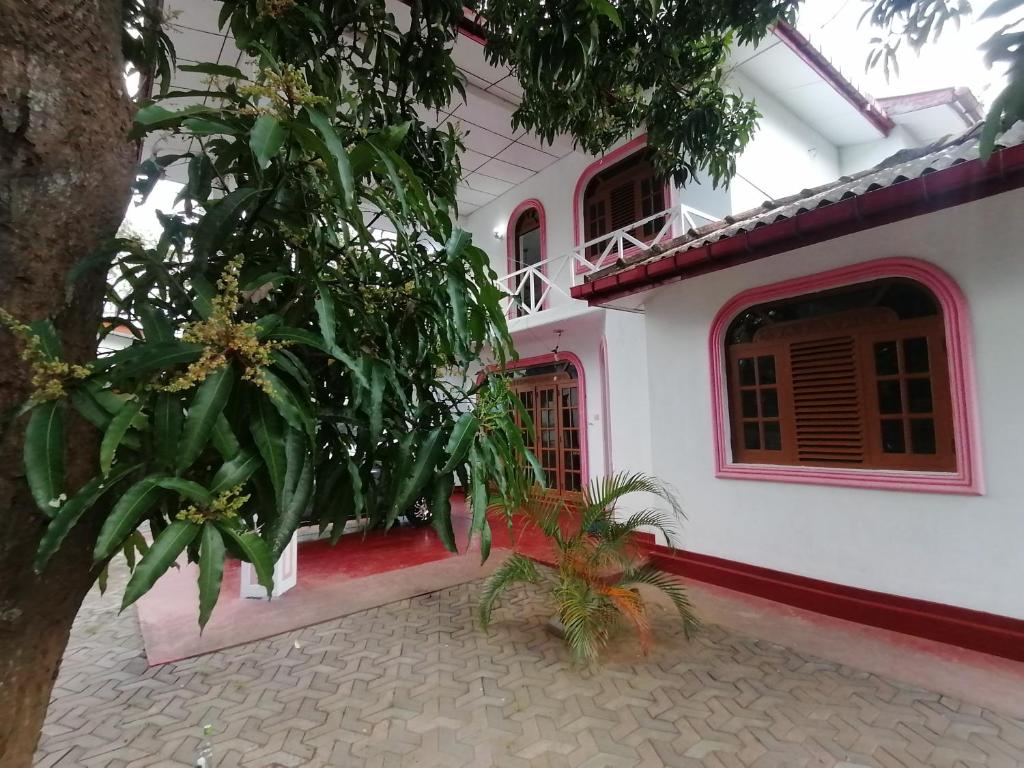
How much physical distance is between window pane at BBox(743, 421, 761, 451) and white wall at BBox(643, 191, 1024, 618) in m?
0.31

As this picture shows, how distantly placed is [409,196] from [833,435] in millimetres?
3962

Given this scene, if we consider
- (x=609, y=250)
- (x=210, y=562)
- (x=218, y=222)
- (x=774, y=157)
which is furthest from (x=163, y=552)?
(x=774, y=157)

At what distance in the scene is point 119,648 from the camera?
3506 millimetres

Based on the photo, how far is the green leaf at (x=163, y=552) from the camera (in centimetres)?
→ 79

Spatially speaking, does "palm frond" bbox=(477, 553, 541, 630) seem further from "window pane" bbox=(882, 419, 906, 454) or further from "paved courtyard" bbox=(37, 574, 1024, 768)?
"window pane" bbox=(882, 419, 906, 454)

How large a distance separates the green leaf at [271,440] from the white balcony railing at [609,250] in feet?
11.2

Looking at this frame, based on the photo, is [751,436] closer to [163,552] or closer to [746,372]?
[746,372]

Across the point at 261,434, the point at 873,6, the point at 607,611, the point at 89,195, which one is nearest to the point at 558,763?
the point at 607,611

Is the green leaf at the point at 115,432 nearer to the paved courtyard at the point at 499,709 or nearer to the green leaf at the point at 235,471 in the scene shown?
the green leaf at the point at 235,471

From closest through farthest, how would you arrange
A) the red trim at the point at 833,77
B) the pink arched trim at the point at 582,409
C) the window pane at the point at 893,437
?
the window pane at the point at 893,437 → the red trim at the point at 833,77 → the pink arched trim at the point at 582,409

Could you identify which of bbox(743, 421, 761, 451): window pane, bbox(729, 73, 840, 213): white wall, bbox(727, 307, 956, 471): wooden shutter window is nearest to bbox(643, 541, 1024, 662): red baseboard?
bbox(727, 307, 956, 471): wooden shutter window

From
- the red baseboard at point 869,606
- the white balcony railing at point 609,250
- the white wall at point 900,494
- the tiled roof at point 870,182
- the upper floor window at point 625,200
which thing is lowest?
the red baseboard at point 869,606

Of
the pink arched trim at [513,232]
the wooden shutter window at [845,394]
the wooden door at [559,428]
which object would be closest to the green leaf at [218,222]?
the wooden shutter window at [845,394]

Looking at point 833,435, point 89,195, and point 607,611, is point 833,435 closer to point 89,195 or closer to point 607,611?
point 607,611
